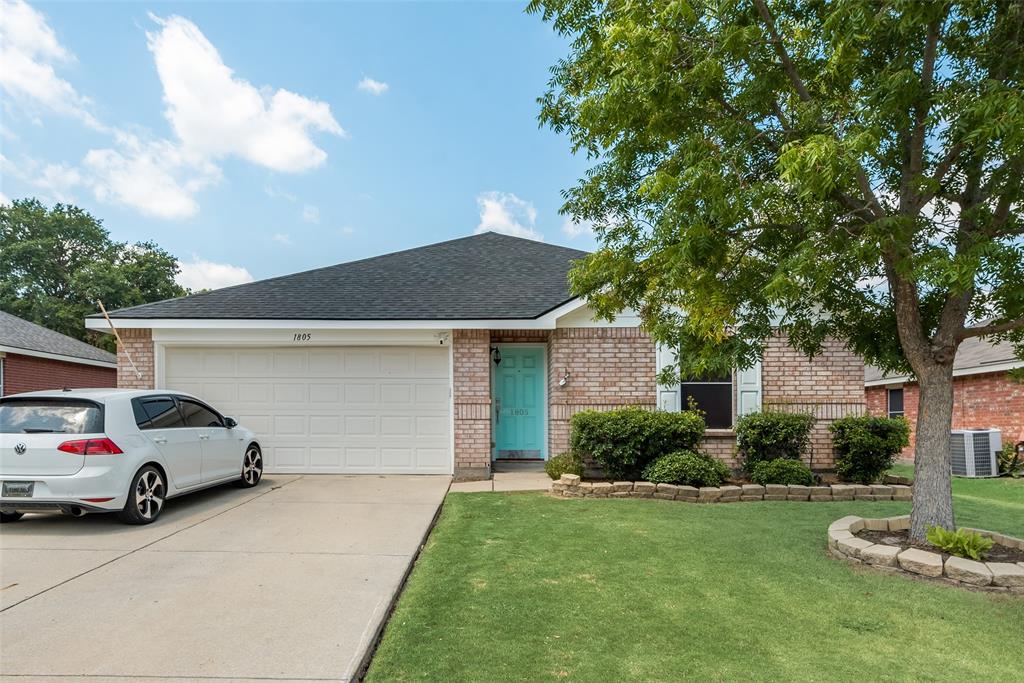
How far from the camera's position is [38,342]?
53.6 feet

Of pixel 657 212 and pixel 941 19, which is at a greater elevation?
pixel 941 19

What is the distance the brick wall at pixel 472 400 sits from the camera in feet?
32.1

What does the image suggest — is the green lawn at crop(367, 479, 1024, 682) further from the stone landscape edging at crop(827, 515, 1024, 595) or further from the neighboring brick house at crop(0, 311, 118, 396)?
the neighboring brick house at crop(0, 311, 118, 396)

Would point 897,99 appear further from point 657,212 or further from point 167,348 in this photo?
point 167,348

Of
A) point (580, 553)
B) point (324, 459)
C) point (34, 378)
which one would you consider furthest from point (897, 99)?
point (34, 378)

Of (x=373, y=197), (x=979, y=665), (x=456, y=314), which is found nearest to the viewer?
(x=979, y=665)

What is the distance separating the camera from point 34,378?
1600cm

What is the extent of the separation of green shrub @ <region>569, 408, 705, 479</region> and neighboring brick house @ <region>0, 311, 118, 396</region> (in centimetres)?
1500

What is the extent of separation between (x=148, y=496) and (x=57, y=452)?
1.01m

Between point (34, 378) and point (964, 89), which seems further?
point (34, 378)

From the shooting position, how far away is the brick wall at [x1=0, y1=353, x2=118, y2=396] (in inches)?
591

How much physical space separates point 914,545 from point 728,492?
298 centimetres

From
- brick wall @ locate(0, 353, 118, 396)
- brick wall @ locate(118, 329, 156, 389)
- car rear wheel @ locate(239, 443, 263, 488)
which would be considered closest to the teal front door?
car rear wheel @ locate(239, 443, 263, 488)

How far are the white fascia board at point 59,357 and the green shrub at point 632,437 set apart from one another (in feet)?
49.1
